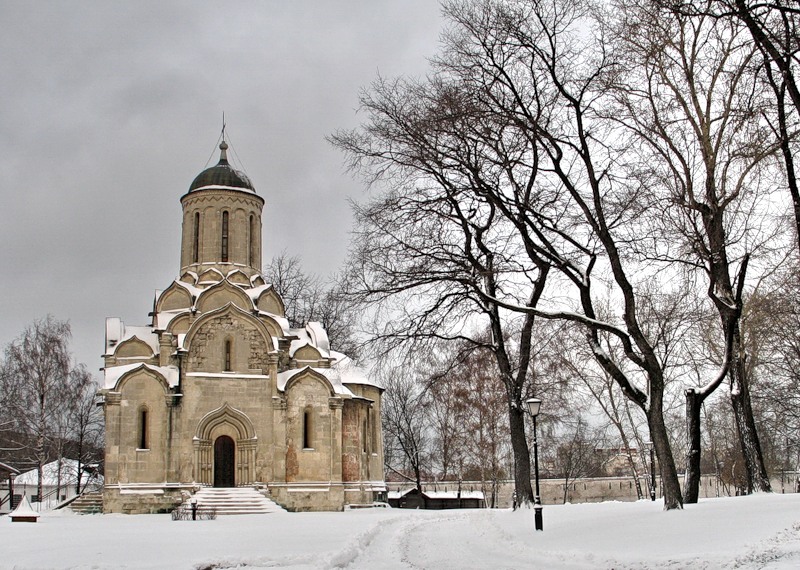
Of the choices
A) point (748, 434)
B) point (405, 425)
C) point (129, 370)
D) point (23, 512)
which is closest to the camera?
point (748, 434)

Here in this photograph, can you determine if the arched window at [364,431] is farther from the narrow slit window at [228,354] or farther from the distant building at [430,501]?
the narrow slit window at [228,354]

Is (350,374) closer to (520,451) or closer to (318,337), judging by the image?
(318,337)

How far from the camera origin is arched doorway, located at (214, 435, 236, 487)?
1203 inches

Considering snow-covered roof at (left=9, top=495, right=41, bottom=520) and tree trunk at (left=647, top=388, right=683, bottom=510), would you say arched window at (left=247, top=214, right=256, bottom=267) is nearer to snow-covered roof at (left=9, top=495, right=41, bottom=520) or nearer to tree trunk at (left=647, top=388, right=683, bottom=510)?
snow-covered roof at (left=9, top=495, right=41, bottom=520)

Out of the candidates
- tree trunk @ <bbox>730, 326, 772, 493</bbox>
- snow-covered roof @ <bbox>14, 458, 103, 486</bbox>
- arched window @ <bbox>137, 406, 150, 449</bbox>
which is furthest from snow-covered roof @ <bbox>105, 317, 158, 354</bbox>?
tree trunk @ <bbox>730, 326, 772, 493</bbox>

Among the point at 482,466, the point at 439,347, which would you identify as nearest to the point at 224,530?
the point at 439,347

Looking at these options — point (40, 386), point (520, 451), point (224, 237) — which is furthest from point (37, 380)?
point (520, 451)

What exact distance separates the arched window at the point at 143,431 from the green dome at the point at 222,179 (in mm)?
10420

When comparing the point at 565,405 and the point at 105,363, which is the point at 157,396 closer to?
the point at 105,363

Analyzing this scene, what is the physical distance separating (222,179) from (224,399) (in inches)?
403

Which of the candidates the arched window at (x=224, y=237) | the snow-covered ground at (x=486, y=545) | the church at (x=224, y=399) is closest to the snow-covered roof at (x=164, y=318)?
the church at (x=224, y=399)

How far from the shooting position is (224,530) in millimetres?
17172

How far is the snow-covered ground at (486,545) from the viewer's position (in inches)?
400

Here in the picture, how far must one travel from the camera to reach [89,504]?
29.6 meters
